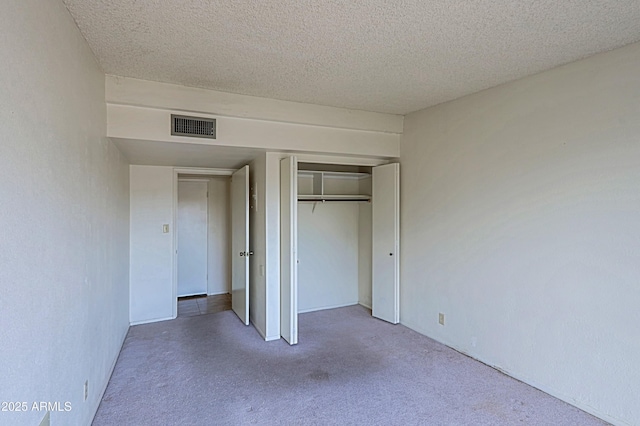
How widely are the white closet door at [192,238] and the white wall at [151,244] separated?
1280 millimetres

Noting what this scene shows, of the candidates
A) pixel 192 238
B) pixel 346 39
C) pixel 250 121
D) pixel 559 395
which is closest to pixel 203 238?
pixel 192 238

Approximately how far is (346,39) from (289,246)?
212 cm

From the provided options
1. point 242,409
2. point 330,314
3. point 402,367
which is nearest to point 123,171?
point 242,409

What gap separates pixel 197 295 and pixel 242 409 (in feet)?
12.4

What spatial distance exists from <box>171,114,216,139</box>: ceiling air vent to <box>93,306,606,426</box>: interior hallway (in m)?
2.13

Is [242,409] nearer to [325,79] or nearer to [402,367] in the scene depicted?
[402,367]

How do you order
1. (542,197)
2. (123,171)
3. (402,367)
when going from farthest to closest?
1. (123,171)
2. (402,367)
3. (542,197)

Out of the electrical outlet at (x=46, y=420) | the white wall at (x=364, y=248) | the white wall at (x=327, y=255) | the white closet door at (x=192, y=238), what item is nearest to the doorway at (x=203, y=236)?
the white closet door at (x=192, y=238)

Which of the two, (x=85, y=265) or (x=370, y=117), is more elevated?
(x=370, y=117)

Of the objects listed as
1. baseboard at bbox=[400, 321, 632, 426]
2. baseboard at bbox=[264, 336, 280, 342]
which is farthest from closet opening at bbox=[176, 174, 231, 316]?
baseboard at bbox=[400, 321, 632, 426]

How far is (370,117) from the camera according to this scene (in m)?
4.04

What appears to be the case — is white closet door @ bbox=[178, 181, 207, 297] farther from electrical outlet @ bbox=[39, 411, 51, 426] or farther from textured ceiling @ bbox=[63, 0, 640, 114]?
electrical outlet @ bbox=[39, 411, 51, 426]

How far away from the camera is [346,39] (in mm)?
2244

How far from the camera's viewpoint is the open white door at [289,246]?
11.9 ft
